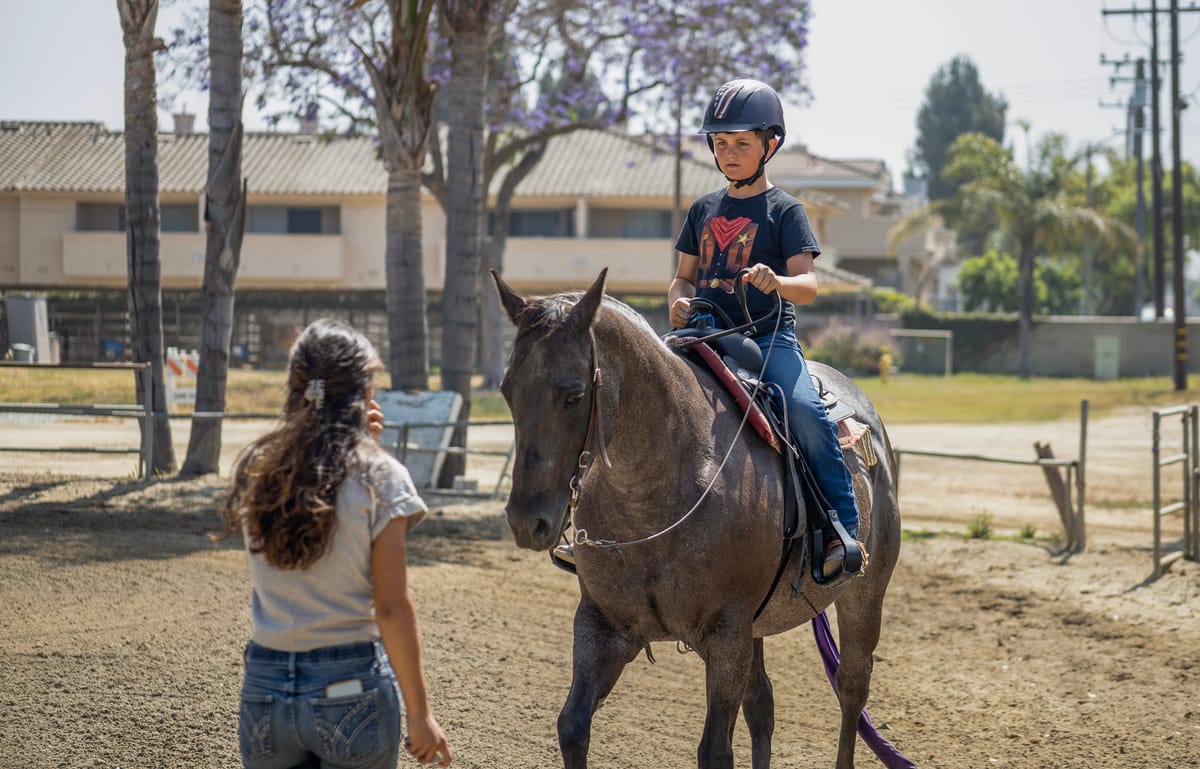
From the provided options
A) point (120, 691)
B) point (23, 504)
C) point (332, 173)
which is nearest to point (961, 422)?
point (23, 504)

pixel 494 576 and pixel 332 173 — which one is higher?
pixel 332 173

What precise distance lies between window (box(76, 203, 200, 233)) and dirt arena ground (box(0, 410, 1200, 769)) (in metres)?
34.2

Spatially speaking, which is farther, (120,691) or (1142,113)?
(1142,113)

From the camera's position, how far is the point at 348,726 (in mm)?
3244

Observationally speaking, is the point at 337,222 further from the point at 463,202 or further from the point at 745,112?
the point at 745,112

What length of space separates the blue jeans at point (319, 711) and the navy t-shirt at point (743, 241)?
2.63m

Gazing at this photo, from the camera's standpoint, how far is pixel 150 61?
14188mm

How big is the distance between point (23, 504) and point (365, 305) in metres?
33.5

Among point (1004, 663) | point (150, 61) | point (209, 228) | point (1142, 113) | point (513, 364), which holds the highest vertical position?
point (1142, 113)

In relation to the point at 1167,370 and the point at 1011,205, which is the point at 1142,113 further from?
the point at 1167,370

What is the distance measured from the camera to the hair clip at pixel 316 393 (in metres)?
3.33

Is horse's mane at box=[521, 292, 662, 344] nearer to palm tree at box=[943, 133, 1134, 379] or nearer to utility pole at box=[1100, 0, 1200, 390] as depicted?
utility pole at box=[1100, 0, 1200, 390]

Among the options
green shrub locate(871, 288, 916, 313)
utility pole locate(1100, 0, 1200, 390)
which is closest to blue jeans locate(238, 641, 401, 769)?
utility pole locate(1100, 0, 1200, 390)

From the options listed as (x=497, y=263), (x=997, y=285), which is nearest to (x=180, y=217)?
(x=497, y=263)
